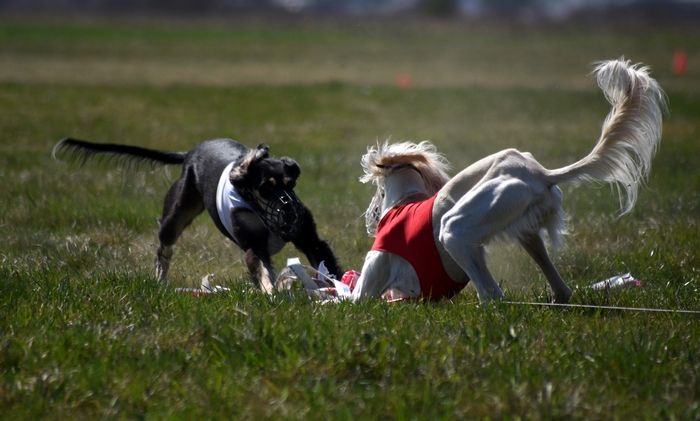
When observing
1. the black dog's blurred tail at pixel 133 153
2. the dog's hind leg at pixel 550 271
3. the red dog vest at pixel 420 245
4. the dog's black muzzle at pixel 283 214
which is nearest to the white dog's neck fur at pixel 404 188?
the red dog vest at pixel 420 245

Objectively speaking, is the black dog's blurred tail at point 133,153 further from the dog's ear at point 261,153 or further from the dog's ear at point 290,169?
the dog's ear at point 290,169

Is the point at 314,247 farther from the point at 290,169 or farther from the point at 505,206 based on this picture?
the point at 505,206

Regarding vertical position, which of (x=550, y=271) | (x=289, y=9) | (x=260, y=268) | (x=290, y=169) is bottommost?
(x=289, y=9)

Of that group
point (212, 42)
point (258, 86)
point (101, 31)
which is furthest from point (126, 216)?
point (101, 31)

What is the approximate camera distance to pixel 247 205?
18.3ft

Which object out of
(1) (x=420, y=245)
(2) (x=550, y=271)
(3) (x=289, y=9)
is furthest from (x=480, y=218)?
(3) (x=289, y=9)

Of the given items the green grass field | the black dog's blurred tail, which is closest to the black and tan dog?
the black dog's blurred tail

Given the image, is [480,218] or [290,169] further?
[290,169]

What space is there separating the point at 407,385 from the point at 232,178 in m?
2.59

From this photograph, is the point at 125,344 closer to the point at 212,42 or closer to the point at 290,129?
the point at 290,129

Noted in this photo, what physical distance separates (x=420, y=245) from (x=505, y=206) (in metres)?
0.62

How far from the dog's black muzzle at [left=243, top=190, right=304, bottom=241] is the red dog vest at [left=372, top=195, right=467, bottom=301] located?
67 centimetres

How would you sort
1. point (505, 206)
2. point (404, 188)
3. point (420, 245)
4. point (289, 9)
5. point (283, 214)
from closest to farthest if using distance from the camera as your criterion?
point (505, 206) → point (420, 245) → point (404, 188) → point (283, 214) → point (289, 9)

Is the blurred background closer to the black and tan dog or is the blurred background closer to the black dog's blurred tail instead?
the black dog's blurred tail
